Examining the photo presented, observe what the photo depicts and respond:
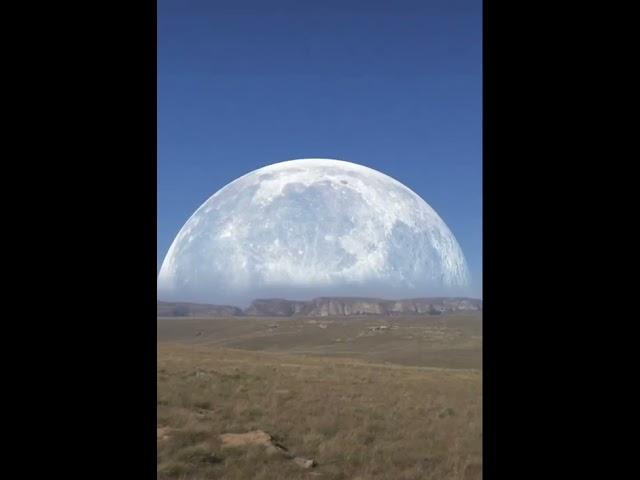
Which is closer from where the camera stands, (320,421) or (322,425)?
(322,425)

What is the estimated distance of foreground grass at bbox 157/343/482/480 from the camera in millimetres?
9039

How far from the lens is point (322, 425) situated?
11586 millimetres

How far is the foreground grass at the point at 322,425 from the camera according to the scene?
9039mm
